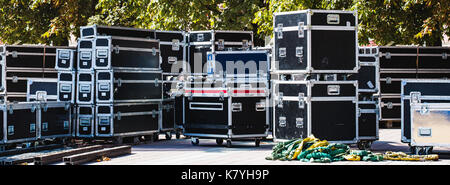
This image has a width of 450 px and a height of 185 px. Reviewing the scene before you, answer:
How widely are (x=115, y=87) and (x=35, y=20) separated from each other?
16.3 metres

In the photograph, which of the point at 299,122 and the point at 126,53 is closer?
the point at 299,122

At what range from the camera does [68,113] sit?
14.4 metres

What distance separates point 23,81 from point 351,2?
10.4 m

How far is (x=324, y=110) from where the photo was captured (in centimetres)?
1287

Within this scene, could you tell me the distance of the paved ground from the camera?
11.2 metres

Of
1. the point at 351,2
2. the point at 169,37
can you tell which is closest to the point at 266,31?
the point at 351,2

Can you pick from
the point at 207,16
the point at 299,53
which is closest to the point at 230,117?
the point at 299,53

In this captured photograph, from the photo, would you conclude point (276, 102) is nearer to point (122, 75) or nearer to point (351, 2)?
point (122, 75)

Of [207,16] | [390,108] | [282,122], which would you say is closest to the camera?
[282,122]

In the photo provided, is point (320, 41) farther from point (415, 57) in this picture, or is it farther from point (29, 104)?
point (415, 57)

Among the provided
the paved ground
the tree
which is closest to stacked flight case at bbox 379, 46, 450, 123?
the paved ground

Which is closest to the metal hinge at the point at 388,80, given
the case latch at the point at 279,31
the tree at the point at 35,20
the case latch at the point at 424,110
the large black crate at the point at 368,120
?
the large black crate at the point at 368,120

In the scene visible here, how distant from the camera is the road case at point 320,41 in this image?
506 inches

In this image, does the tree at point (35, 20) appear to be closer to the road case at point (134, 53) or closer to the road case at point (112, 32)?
the road case at point (112, 32)
